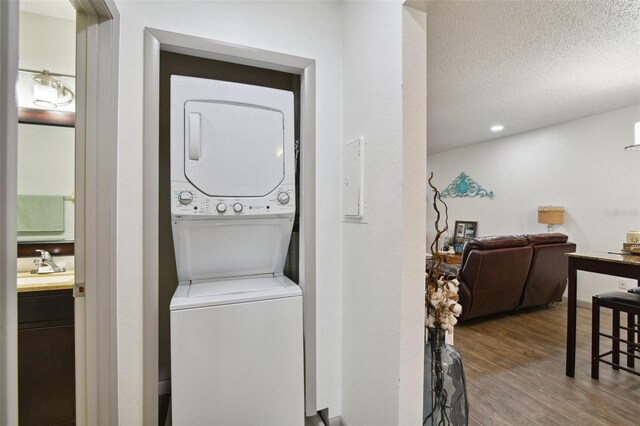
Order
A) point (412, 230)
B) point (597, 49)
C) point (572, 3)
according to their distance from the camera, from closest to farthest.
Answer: point (412, 230), point (572, 3), point (597, 49)

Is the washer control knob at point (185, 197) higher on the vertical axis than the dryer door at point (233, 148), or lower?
lower

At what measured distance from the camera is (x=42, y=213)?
1.40 meters

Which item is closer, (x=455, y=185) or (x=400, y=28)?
(x=400, y=28)

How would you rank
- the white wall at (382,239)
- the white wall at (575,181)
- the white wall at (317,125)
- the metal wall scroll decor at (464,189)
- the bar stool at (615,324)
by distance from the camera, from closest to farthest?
1. the white wall at (382,239)
2. the white wall at (317,125)
3. the bar stool at (615,324)
4. the white wall at (575,181)
5. the metal wall scroll decor at (464,189)

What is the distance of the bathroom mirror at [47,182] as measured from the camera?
51.6 inches

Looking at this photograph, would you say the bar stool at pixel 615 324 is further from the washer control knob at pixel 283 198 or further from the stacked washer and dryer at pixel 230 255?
the washer control knob at pixel 283 198

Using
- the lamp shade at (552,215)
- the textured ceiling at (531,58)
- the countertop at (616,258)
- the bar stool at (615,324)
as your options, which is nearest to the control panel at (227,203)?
the textured ceiling at (531,58)

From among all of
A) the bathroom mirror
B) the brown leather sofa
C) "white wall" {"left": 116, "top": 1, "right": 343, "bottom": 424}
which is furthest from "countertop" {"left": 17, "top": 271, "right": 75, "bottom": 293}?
the brown leather sofa

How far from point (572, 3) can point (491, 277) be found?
225 cm

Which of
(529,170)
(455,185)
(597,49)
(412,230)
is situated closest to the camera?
(412,230)

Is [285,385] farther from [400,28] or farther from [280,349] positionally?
[400,28]

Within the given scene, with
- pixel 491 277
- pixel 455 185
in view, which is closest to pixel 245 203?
pixel 491 277

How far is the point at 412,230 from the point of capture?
3.42 ft

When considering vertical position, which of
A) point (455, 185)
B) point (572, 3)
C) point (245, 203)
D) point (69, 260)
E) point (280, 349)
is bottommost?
point (280, 349)
